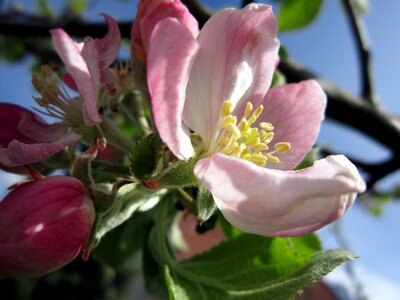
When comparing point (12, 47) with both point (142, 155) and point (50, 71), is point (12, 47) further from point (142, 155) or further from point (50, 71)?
point (142, 155)

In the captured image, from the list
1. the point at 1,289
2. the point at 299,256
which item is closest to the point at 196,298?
the point at 299,256

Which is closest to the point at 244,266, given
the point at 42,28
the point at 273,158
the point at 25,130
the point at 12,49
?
the point at 273,158

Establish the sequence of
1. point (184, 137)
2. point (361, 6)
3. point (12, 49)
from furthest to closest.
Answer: point (12, 49), point (361, 6), point (184, 137)

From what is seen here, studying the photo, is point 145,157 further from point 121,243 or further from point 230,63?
point 121,243

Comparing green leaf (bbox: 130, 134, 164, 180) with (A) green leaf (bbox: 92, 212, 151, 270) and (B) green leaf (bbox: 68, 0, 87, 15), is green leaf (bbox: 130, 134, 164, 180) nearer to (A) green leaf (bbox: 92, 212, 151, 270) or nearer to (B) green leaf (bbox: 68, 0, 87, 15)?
(A) green leaf (bbox: 92, 212, 151, 270)

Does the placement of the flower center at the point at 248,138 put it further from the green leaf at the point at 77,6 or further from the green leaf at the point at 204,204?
the green leaf at the point at 77,6

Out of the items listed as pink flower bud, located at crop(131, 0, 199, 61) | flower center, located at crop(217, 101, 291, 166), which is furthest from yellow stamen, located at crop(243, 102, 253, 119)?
pink flower bud, located at crop(131, 0, 199, 61)

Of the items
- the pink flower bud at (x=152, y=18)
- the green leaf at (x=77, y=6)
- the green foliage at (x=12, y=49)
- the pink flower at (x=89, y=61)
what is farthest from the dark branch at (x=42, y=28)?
the green leaf at (x=77, y=6)

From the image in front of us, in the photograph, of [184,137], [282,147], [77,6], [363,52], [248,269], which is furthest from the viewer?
[77,6]
